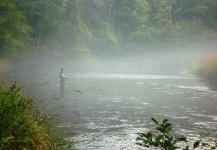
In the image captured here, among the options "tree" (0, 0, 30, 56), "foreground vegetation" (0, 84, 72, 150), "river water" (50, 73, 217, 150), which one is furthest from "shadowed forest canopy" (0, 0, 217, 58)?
"foreground vegetation" (0, 84, 72, 150)

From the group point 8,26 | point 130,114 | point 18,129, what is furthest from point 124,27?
point 18,129

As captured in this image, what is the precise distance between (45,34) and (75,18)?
17.6 ft

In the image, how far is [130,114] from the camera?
573 inches

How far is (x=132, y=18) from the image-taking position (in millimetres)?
64312

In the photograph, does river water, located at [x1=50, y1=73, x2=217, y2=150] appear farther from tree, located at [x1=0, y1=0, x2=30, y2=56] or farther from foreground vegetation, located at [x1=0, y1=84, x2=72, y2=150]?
tree, located at [x1=0, y1=0, x2=30, y2=56]

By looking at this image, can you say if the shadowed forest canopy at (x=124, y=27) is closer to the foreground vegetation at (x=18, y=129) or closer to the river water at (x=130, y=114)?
the river water at (x=130, y=114)

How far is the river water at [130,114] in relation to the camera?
10.3 metres

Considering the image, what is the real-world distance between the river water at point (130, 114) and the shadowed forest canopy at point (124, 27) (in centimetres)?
2733

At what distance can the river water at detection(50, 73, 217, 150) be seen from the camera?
10.3 metres

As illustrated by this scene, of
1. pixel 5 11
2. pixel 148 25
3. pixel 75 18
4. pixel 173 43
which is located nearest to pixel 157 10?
pixel 148 25

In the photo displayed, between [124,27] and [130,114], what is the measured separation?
5285cm

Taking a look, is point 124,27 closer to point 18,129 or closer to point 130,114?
point 130,114

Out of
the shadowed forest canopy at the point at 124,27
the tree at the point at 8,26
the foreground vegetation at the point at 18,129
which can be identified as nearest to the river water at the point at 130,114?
the foreground vegetation at the point at 18,129

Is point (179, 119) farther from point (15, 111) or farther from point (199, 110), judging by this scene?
point (15, 111)
